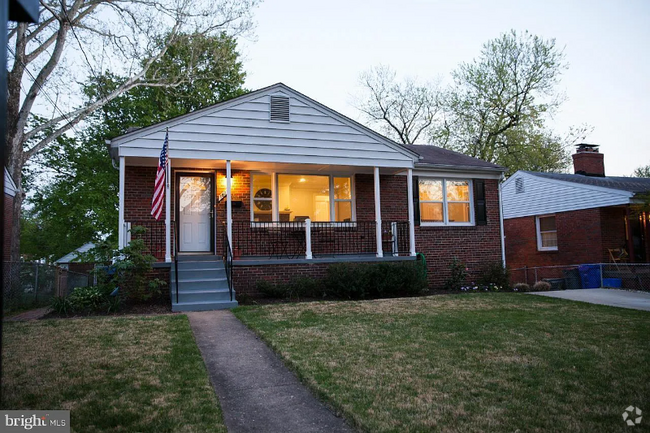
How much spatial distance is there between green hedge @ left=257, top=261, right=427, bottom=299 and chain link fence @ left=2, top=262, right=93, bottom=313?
596 cm

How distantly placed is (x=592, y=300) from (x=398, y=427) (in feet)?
30.5

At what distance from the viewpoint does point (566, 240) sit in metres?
19.5

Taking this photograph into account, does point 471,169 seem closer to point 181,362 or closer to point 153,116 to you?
point 181,362

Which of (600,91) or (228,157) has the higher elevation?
(600,91)

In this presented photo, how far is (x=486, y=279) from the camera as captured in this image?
1380 centimetres

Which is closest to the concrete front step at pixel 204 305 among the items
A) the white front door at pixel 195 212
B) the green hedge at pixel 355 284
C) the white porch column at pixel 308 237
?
the green hedge at pixel 355 284

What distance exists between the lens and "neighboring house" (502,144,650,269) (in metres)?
17.6

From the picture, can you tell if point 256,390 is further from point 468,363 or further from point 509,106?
point 509,106

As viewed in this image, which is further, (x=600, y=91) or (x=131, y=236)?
(x=600, y=91)

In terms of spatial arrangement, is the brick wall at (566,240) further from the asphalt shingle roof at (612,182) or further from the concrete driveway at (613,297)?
the concrete driveway at (613,297)

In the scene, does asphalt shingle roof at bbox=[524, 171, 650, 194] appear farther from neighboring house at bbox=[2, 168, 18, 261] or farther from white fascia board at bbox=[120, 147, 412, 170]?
neighboring house at bbox=[2, 168, 18, 261]

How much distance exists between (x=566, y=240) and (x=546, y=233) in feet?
5.00

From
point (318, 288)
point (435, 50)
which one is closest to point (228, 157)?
point (318, 288)

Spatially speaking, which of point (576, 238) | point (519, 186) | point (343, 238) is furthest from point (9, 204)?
point (576, 238)
